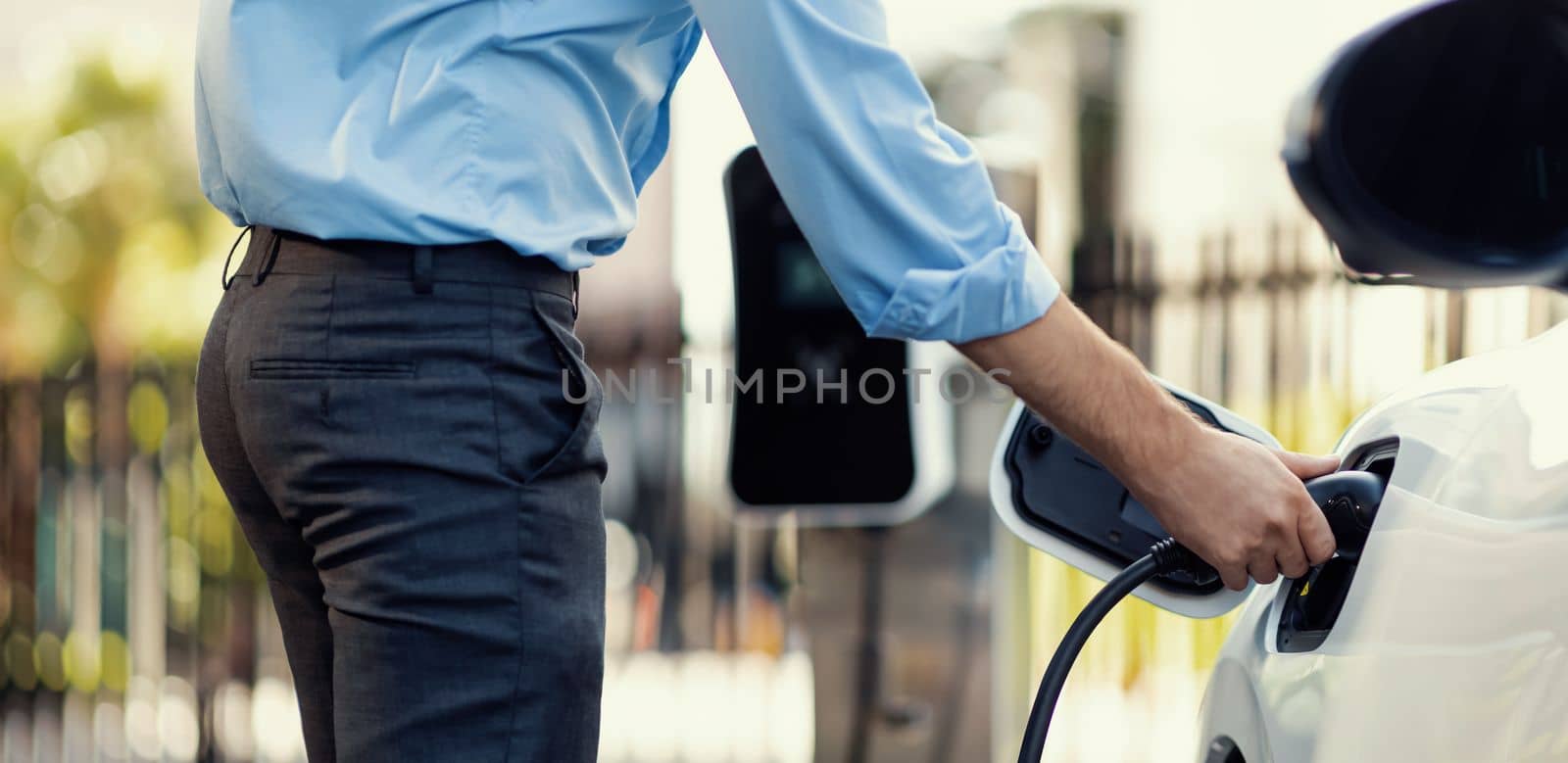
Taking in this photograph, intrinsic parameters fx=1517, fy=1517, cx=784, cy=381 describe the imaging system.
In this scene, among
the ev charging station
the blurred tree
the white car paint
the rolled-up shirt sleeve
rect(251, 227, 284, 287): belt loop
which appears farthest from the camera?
the blurred tree

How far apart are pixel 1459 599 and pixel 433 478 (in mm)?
735

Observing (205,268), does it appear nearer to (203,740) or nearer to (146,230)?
(146,230)

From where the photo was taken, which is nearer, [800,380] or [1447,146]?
[1447,146]

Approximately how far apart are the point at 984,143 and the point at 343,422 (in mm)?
2624

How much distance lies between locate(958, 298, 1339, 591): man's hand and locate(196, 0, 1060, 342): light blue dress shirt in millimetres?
36

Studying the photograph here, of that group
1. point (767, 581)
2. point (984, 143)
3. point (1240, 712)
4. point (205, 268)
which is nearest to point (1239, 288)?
point (984, 143)

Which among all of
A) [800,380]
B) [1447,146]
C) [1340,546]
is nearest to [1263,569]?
[1340,546]

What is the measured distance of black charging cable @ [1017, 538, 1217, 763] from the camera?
Answer: 1.29 metres

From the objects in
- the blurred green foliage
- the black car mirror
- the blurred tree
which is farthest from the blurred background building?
the blurred green foliage

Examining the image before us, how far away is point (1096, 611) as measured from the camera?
1.32 m

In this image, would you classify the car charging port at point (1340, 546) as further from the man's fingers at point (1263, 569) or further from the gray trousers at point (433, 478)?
the gray trousers at point (433, 478)

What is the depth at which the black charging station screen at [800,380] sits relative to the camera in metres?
3.37

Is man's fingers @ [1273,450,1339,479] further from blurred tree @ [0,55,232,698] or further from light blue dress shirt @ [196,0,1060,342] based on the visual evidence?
blurred tree @ [0,55,232,698]

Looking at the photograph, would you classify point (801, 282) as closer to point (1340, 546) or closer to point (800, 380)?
point (800, 380)
